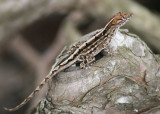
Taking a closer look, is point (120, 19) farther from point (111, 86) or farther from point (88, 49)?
point (111, 86)

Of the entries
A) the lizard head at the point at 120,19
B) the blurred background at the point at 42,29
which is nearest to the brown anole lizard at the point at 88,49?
the lizard head at the point at 120,19

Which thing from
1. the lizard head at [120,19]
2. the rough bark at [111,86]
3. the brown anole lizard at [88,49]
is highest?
the lizard head at [120,19]

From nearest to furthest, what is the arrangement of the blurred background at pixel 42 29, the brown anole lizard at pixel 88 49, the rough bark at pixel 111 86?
the rough bark at pixel 111 86 → the brown anole lizard at pixel 88 49 → the blurred background at pixel 42 29

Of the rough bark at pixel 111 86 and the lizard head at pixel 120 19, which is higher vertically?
the lizard head at pixel 120 19

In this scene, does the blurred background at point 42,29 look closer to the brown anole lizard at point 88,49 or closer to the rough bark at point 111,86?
the brown anole lizard at point 88,49

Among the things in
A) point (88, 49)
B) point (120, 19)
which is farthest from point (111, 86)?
point (120, 19)

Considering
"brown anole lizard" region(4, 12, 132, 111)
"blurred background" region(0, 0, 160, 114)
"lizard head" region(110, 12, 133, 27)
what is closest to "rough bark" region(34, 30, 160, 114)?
"brown anole lizard" region(4, 12, 132, 111)

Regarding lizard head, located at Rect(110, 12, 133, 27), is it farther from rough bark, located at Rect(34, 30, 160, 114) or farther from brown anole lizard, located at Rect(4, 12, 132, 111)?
rough bark, located at Rect(34, 30, 160, 114)
